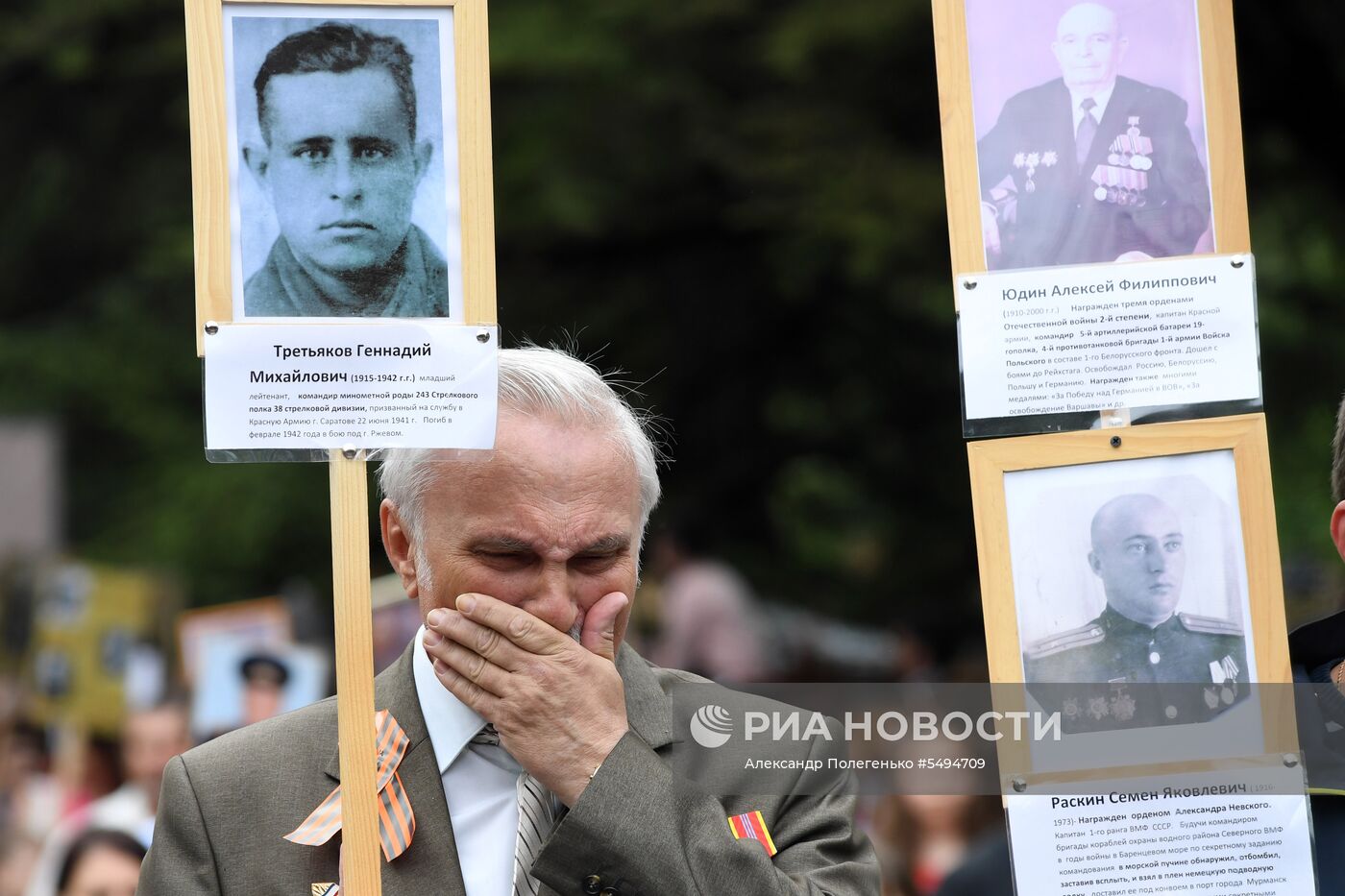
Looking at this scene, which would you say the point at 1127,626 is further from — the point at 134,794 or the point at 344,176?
the point at 134,794

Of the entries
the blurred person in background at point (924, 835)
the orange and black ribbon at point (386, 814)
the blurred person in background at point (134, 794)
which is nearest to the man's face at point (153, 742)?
the blurred person in background at point (134, 794)

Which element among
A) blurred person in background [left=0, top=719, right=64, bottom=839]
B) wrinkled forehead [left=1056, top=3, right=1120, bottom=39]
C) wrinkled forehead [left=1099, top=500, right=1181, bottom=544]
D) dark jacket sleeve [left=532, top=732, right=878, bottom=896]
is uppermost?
wrinkled forehead [left=1056, top=3, right=1120, bottom=39]

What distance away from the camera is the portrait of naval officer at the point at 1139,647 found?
7.97ft

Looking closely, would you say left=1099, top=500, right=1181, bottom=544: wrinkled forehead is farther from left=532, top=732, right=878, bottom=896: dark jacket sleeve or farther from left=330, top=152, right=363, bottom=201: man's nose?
left=330, top=152, right=363, bottom=201: man's nose

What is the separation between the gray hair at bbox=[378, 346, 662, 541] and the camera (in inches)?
107

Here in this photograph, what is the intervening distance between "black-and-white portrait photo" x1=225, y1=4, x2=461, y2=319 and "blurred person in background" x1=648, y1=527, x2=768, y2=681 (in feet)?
25.7

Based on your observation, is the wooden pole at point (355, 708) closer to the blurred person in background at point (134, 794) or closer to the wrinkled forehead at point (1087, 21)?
the wrinkled forehead at point (1087, 21)

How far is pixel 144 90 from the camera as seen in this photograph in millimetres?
11273

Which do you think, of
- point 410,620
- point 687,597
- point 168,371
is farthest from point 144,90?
point 410,620

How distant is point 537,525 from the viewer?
2605 mm

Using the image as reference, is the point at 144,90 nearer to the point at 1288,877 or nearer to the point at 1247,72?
the point at 1247,72

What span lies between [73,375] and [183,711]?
19.3 ft

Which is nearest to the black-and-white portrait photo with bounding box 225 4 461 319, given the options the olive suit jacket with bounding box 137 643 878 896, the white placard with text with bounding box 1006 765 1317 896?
the olive suit jacket with bounding box 137 643 878 896

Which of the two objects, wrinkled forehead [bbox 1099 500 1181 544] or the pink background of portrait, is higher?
the pink background of portrait
